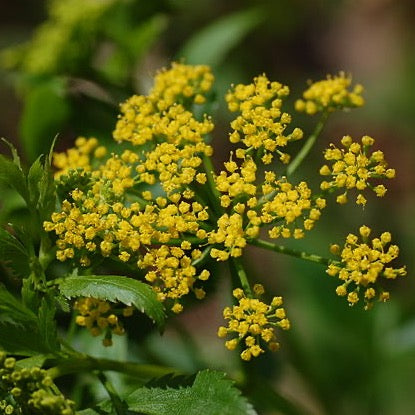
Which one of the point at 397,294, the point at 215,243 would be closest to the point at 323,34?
the point at 397,294

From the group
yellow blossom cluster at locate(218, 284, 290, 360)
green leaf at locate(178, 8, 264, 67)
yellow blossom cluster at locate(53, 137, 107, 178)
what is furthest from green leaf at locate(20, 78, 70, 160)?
yellow blossom cluster at locate(218, 284, 290, 360)

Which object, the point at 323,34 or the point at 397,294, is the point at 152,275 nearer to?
the point at 397,294

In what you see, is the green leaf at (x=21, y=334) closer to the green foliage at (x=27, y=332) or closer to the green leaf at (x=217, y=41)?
the green foliage at (x=27, y=332)

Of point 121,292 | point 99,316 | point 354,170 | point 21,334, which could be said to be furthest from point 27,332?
point 354,170

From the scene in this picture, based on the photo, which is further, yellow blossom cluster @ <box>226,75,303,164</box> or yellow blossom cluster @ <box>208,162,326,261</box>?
yellow blossom cluster @ <box>226,75,303,164</box>

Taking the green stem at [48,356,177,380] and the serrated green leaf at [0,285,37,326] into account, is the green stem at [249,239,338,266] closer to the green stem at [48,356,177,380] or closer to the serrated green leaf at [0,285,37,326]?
the green stem at [48,356,177,380]

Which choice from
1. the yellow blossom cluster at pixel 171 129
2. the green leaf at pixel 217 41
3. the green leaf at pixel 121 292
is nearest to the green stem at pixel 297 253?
the yellow blossom cluster at pixel 171 129
